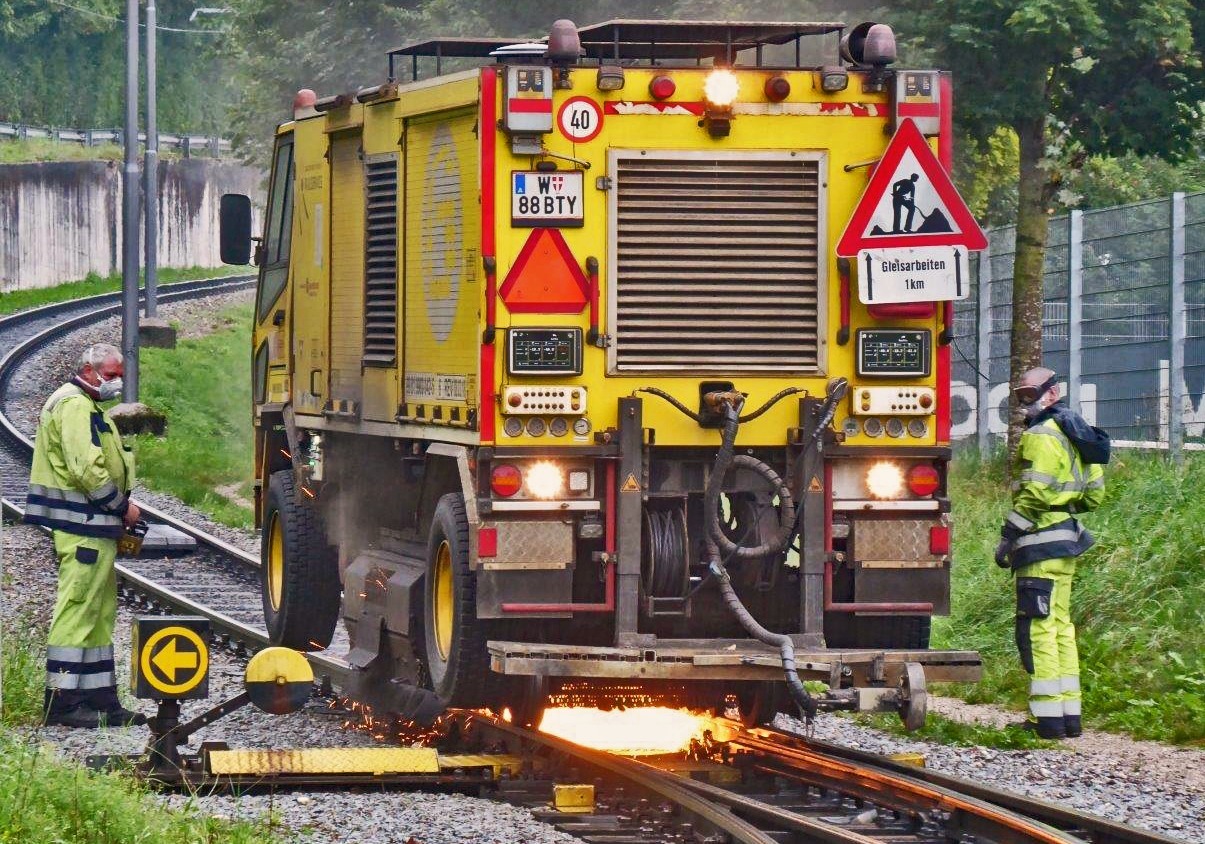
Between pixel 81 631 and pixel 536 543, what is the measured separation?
287cm

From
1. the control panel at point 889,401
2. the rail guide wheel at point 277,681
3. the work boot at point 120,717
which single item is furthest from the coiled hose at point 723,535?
the work boot at point 120,717

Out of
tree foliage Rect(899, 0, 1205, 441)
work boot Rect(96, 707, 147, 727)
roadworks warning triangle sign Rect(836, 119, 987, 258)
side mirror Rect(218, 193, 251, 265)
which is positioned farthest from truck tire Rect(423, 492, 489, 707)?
tree foliage Rect(899, 0, 1205, 441)

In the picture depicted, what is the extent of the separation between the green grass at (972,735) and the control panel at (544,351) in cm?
264

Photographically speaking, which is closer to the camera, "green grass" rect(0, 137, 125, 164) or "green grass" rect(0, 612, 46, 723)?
"green grass" rect(0, 612, 46, 723)

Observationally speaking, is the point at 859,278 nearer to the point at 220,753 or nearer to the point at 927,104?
the point at 927,104

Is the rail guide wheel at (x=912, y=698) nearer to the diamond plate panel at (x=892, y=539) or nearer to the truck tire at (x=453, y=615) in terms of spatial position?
the diamond plate panel at (x=892, y=539)

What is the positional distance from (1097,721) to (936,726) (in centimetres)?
96

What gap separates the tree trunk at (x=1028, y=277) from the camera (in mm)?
18766

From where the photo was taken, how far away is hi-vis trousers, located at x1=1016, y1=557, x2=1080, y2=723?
10.9 metres

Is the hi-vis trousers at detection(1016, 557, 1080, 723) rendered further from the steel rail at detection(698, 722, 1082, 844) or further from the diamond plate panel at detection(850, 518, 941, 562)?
the steel rail at detection(698, 722, 1082, 844)

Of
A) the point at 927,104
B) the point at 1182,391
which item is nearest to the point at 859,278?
the point at 927,104

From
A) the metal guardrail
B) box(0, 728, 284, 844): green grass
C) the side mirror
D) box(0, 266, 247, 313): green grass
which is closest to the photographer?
box(0, 728, 284, 844): green grass

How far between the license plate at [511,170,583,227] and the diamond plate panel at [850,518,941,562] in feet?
6.15

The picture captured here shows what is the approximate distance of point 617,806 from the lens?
29.5ft
